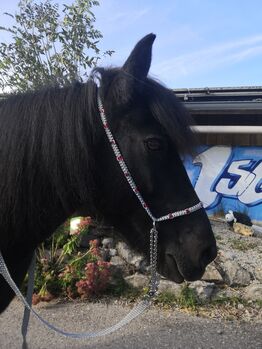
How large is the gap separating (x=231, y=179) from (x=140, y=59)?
7.29 meters

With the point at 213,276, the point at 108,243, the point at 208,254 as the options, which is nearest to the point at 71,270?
the point at 108,243

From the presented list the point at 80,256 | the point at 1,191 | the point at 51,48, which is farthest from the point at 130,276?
the point at 51,48

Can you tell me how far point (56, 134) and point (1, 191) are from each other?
1.26 ft

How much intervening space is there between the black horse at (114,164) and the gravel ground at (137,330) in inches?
96.0

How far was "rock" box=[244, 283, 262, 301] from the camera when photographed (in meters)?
4.81

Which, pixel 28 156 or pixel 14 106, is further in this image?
pixel 14 106

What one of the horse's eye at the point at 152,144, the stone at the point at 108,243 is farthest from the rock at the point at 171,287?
the horse's eye at the point at 152,144

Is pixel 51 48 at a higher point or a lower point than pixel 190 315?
higher

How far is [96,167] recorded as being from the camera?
1900 mm

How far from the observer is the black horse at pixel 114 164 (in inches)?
73.3

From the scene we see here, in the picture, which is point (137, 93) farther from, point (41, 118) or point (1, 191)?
point (1, 191)

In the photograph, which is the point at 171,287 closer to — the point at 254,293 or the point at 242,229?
the point at 254,293

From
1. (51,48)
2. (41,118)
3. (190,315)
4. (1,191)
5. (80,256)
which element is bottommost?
(190,315)

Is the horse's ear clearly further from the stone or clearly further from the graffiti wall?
the graffiti wall
